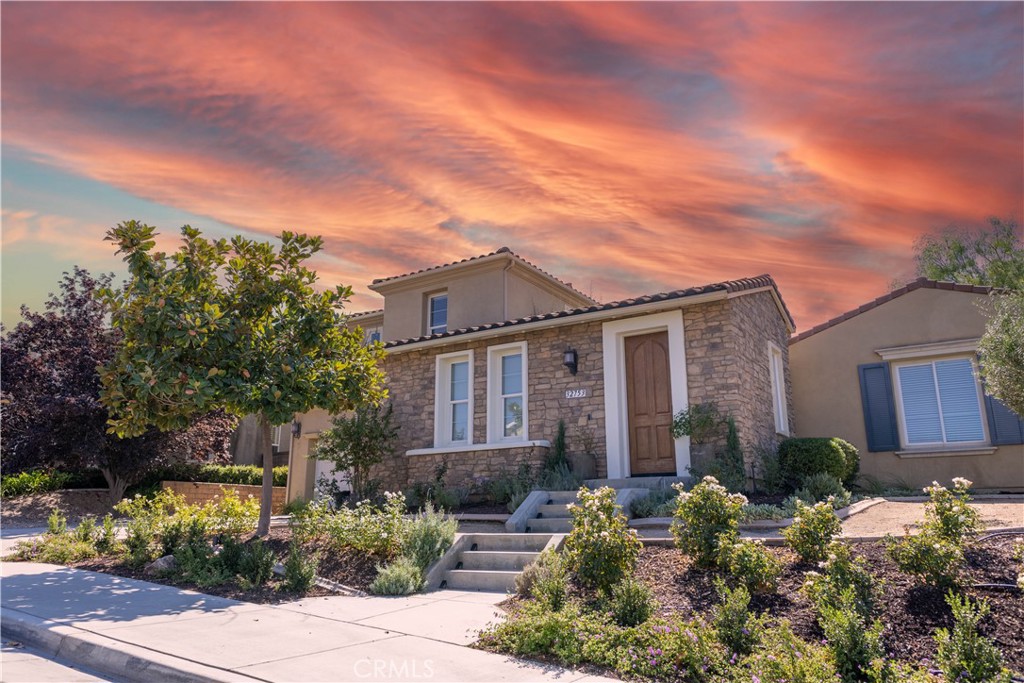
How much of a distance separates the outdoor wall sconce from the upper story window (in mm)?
6211

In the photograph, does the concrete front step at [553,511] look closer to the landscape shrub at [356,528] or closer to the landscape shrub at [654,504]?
the landscape shrub at [654,504]

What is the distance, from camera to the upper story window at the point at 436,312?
18000 millimetres

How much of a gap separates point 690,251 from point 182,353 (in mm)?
8075

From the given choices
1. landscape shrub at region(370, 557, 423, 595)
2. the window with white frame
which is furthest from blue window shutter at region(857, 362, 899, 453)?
landscape shrub at region(370, 557, 423, 595)

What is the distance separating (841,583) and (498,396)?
28.4 feet

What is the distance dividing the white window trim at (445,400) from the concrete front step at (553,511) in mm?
3449

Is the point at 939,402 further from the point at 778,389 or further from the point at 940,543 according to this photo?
the point at 940,543

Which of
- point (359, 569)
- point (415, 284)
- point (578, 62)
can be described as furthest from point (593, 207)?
point (415, 284)

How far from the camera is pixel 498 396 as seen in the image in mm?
13266

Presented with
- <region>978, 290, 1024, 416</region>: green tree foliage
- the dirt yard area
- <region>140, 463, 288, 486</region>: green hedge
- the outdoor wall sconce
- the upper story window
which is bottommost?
the dirt yard area

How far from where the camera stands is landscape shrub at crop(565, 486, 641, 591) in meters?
6.03

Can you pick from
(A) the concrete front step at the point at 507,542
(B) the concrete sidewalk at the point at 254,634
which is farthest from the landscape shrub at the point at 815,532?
(A) the concrete front step at the point at 507,542

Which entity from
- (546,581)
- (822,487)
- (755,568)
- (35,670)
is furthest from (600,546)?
(822,487)

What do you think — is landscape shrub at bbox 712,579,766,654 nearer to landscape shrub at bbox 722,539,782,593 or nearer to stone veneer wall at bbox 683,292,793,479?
landscape shrub at bbox 722,539,782,593
